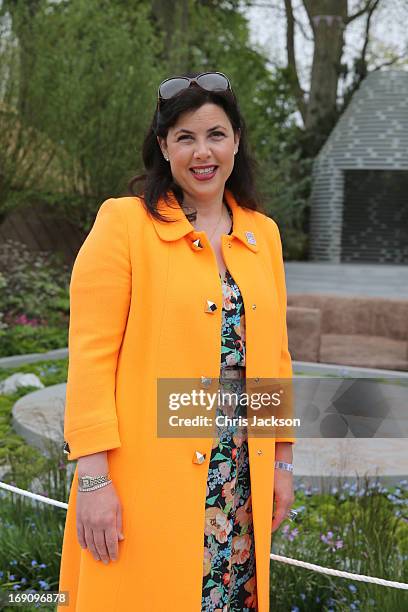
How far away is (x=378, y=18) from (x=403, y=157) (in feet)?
29.4

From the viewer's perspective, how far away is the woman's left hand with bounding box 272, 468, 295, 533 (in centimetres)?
199

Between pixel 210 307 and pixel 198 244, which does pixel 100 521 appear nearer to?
pixel 210 307

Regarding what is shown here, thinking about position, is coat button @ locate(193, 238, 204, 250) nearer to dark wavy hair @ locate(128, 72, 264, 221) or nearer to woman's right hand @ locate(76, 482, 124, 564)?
dark wavy hair @ locate(128, 72, 264, 221)

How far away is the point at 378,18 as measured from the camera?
22562mm

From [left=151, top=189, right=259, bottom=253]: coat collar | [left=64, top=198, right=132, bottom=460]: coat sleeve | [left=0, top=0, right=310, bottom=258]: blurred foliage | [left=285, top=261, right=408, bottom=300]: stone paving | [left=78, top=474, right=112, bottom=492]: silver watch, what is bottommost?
[left=78, top=474, right=112, bottom=492]: silver watch

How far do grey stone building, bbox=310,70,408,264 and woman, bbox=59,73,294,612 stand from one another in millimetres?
14404

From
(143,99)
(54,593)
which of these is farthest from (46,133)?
(54,593)

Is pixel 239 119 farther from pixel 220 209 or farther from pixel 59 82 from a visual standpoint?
pixel 59 82

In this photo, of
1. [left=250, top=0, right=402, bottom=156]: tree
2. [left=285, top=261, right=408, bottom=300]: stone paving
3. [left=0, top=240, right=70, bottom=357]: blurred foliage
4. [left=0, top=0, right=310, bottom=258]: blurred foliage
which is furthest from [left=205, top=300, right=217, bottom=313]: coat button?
[left=250, top=0, right=402, bottom=156]: tree

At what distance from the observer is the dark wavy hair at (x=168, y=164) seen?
1853mm

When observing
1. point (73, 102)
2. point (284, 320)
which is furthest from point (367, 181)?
point (284, 320)

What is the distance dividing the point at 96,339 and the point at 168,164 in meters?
0.53

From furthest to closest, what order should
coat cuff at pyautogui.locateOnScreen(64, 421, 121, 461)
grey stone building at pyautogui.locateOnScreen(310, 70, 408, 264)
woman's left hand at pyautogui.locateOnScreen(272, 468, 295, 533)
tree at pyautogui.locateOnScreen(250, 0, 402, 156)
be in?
tree at pyautogui.locateOnScreen(250, 0, 402, 156) → grey stone building at pyautogui.locateOnScreen(310, 70, 408, 264) → woman's left hand at pyautogui.locateOnScreen(272, 468, 295, 533) → coat cuff at pyautogui.locateOnScreen(64, 421, 121, 461)

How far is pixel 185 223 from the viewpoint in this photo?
1.83 m
